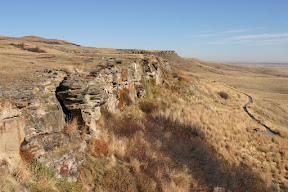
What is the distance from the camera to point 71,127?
6836 millimetres

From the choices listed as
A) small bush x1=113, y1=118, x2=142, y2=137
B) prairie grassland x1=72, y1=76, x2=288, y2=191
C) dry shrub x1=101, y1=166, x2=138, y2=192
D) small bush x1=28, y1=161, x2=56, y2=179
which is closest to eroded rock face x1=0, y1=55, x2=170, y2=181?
small bush x1=28, y1=161, x2=56, y2=179

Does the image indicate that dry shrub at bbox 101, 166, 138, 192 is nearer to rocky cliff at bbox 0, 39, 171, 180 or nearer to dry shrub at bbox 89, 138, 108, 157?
dry shrub at bbox 89, 138, 108, 157

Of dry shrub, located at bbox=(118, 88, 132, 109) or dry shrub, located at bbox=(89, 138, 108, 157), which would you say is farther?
dry shrub, located at bbox=(118, 88, 132, 109)

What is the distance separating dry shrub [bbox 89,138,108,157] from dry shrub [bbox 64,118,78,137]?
786mm

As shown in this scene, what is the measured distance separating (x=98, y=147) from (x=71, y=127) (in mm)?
1276

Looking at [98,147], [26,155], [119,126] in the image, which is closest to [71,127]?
[98,147]

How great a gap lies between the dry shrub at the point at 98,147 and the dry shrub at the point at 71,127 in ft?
2.58

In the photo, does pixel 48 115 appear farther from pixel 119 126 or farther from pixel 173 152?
pixel 173 152

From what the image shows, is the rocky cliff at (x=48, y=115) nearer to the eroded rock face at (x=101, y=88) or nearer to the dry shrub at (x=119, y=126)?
the eroded rock face at (x=101, y=88)

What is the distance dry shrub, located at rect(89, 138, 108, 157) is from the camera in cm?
677

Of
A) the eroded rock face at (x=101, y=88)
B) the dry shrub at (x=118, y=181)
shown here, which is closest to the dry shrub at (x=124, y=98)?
the eroded rock face at (x=101, y=88)

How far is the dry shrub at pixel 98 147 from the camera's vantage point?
677 cm

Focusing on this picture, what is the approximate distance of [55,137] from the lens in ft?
20.4

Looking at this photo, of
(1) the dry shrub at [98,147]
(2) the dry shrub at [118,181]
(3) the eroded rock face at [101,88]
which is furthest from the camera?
(3) the eroded rock face at [101,88]
